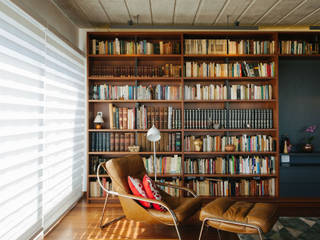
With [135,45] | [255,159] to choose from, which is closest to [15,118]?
[135,45]

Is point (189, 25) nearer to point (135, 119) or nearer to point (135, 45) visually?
point (135, 45)

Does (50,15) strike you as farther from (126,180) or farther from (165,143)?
(165,143)

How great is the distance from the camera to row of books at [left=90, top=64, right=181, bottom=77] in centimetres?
405

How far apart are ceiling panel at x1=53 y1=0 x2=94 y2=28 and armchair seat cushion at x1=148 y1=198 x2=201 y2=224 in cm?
280

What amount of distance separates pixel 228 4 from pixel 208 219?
278cm

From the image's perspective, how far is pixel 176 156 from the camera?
13.1 ft

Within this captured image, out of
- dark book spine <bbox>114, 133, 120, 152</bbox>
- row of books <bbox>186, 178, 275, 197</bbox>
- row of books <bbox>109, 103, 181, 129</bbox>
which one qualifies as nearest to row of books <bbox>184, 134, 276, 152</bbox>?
row of books <bbox>109, 103, 181, 129</bbox>

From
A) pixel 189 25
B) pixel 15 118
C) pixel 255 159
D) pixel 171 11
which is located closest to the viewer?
pixel 15 118

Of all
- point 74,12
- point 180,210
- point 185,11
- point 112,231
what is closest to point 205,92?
point 185,11

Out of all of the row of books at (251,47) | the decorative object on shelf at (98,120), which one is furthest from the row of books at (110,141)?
the row of books at (251,47)

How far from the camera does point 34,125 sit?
266cm

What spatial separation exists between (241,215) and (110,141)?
230 cm

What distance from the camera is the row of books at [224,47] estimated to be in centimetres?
404

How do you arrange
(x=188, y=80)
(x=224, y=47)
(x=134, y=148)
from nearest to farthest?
(x=134, y=148) → (x=224, y=47) → (x=188, y=80)
